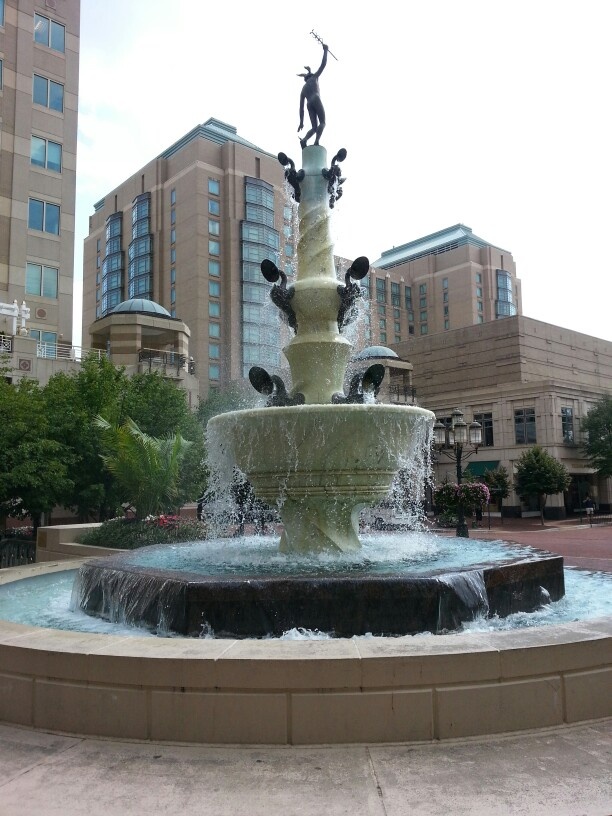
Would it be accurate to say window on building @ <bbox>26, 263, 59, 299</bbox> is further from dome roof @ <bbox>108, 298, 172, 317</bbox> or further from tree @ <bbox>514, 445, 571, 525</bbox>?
tree @ <bbox>514, 445, 571, 525</bbox>

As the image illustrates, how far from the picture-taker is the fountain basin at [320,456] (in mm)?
8164

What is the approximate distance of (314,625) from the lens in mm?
6359

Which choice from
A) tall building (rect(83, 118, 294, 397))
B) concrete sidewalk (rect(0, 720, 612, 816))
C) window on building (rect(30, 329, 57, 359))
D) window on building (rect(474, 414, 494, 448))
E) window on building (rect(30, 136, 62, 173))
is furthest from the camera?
tall building (rect(83, 118, 294, 397))

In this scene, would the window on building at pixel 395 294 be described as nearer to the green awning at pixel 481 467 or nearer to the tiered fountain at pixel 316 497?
the green awning at pixel 481 467

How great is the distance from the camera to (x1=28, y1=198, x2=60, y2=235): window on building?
37531 millimetres

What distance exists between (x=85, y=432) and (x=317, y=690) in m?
19.0

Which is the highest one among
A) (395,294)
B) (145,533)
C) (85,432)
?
(395,294)

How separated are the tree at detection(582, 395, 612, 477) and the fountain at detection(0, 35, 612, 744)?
40.3m

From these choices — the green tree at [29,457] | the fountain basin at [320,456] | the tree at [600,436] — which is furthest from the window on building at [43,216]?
the tree at [600,436]

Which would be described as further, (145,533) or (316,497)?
(145,533)

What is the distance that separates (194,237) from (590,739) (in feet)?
236

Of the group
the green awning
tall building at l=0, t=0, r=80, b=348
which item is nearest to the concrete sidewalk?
tall building at l=0, t=0, r=80, b=348

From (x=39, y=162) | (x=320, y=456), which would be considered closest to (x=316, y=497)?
(x=320, y=456)

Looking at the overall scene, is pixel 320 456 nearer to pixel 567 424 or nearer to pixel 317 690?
pixel 317 690
